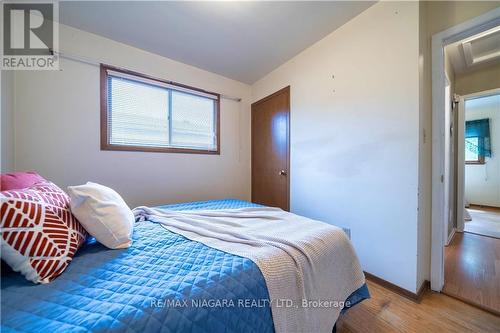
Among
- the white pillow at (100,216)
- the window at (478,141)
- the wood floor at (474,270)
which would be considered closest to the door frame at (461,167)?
the wood floor at (474,270)

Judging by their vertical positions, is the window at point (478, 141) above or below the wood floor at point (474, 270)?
above

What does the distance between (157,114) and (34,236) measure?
2075 mm

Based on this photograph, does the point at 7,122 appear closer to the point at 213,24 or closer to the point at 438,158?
the point at 213,24

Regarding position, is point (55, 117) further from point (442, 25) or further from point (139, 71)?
point (442, 25)

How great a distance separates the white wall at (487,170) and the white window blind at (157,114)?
19.3 feet

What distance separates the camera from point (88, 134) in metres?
2.02

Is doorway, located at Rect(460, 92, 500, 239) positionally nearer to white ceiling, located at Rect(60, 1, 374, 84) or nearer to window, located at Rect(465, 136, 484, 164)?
window, located at Rect(465, 136, 484, 164)

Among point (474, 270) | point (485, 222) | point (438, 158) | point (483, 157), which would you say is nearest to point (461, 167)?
point (485, 222)

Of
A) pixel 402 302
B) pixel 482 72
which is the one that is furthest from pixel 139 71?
pixel 482 72

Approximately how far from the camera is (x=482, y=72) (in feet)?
8.66

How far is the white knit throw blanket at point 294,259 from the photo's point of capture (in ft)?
2.70

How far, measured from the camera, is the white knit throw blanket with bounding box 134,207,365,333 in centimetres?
82

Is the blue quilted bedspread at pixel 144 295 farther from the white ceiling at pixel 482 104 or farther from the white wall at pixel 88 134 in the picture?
the white ceiling at pixel 482 104

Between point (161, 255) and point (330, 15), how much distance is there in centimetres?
241
